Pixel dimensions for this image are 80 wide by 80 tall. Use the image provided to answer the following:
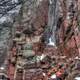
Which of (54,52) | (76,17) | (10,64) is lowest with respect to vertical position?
(10,64)

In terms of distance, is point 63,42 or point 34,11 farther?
point 34,11

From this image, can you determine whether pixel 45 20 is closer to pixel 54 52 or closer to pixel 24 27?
pixel 24 27

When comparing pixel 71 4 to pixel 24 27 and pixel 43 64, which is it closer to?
pixel 43 64

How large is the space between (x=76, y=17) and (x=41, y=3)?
10847mm

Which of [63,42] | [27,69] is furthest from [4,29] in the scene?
[27,69]

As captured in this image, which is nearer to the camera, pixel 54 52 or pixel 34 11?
pixel 54 52

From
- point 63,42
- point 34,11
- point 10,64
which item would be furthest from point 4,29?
point 63,42

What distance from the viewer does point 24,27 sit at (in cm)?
2380

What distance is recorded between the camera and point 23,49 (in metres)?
18.6

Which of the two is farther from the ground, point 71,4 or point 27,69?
point 71,4

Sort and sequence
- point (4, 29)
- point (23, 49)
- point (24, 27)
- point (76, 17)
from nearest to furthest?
point (76, 17) → point (23, 49) → point (24, 27) → point (4, 29)

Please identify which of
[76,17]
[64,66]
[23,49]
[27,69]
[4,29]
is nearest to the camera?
[64,66]

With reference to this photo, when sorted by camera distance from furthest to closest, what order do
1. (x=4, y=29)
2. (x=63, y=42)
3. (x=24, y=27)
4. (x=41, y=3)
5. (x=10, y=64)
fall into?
(x=4, y=29), (x=41, y=3), (x=24, y=27), (x=10, y=64), (x=63, y=42)

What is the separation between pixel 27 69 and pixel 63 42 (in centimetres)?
280
